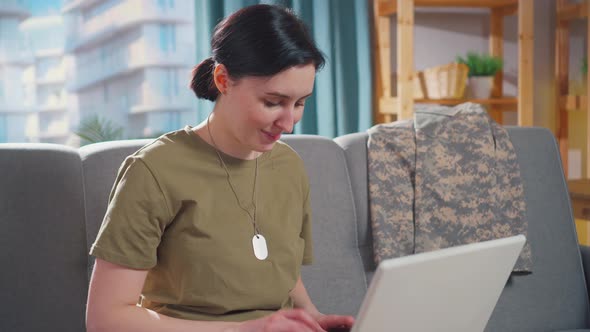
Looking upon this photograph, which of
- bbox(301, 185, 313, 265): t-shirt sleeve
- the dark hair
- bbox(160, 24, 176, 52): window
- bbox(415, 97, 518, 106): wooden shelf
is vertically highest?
bbox(160, 24, 176, 52): window

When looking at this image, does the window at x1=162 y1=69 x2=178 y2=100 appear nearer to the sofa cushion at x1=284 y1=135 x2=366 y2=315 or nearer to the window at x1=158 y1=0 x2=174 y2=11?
the window at x1=158 y1=0 x2=174 y2=11

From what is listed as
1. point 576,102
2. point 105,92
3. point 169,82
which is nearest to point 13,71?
point 105,92

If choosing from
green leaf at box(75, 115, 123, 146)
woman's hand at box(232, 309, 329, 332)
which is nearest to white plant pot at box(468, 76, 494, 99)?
green leaf at box(75, 115, 123, 146)

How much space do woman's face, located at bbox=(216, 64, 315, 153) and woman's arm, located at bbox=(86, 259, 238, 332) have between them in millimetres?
296

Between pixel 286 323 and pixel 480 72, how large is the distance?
2.34 meters

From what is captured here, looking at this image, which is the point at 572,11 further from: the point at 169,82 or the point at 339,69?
the point at 169,82

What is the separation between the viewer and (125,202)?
1187mm

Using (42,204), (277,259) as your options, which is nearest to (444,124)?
(277,259)

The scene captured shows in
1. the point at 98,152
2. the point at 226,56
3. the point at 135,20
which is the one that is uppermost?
the point at 135,20

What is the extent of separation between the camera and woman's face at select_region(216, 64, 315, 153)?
1209mm

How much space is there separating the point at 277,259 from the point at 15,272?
62cm

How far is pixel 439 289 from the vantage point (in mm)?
980

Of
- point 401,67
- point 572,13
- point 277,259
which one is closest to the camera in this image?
point 277,259

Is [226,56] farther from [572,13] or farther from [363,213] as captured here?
[572,13]
